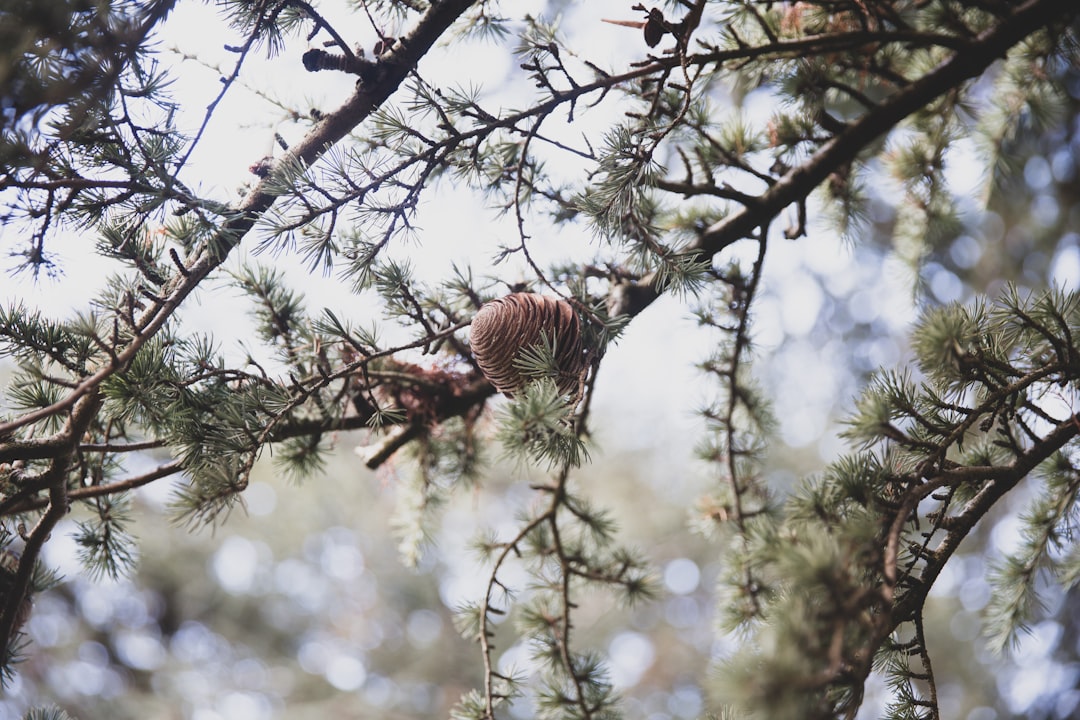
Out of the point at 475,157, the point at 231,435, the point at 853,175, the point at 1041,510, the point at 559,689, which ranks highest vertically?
the point at 853,175

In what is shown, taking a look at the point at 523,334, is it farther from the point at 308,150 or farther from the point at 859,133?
the point at 859,133

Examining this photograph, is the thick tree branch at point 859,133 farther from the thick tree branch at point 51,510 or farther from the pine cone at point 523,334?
the thick tree branch at point 51,510

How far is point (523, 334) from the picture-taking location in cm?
67

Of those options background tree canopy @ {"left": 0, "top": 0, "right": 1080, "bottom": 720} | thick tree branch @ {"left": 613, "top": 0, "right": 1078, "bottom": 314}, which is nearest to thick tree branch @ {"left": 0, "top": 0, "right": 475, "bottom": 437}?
background tree canopy @ {"left": 0, "top": 0, "right": 1080, "bottom": 720}

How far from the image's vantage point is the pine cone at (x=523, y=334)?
0.67 meters

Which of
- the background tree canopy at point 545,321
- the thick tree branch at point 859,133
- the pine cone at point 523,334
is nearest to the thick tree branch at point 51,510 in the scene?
the background tree canopy at point 545,321

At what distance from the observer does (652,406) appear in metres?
4.25

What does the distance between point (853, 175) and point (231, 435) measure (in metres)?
0.96

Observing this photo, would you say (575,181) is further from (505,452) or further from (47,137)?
(47,137)

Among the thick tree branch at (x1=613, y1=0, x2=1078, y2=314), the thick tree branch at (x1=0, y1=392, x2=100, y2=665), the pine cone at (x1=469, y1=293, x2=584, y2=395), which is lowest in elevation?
the thick tree branch at (x1=0, y1=392, x2=100, y2=665)

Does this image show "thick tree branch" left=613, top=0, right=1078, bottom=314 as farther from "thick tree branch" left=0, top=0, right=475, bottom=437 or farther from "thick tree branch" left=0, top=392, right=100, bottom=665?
"thick tree branch" left=0, top=392, right=100, bottom=665

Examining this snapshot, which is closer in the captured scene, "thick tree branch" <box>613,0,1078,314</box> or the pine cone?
the pine cone

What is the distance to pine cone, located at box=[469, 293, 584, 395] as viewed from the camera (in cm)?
67

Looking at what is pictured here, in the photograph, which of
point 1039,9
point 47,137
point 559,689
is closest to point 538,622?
point 559,689
